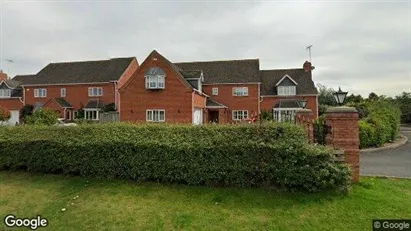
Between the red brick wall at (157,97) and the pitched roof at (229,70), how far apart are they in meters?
8.84

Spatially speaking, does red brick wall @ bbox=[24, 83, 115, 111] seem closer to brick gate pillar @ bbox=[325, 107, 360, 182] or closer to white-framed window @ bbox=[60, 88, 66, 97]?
white-framed window @ bbox=[60, 88, 66, 97]

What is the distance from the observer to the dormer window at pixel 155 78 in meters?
29.6

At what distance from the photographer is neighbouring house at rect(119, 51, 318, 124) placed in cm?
2953

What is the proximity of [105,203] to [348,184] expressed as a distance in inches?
217

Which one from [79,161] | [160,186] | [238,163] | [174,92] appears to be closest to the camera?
[238,163]

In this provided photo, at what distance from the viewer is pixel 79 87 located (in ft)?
134

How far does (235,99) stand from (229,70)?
4.62 meters

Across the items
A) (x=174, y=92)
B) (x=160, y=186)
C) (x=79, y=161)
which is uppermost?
(x=174, y=92)

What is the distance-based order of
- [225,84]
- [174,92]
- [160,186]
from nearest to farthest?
[160,186], [174,92], [225,84]

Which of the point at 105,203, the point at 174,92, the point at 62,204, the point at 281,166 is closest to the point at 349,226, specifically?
the point at 281,166

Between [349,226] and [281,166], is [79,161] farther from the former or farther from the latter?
[349,226]

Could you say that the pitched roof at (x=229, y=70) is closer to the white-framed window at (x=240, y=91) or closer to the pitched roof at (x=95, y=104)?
the white-framed window at (x=240, y=91)

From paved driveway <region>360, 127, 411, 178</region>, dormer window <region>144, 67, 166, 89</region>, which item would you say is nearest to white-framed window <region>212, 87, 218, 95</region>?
dormer window <region>144, 67, 166, 89</region>

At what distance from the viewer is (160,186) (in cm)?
689
